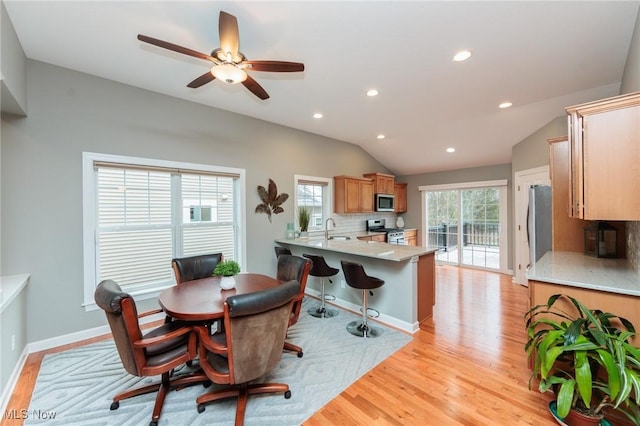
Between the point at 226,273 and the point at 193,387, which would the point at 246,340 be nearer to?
the point at 226,273

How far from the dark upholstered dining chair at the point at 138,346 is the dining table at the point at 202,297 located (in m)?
0.13

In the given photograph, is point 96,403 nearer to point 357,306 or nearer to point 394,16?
point 357,306

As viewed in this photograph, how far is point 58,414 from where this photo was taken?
1862 mm

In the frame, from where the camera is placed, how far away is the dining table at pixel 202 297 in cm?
178

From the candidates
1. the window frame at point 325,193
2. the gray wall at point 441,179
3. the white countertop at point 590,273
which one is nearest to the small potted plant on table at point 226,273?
the white countertop at point 590,273

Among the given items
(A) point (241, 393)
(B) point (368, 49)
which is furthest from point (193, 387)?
(B) point (368, 49)

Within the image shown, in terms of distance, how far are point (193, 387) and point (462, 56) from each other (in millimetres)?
3804

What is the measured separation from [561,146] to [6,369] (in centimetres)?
560

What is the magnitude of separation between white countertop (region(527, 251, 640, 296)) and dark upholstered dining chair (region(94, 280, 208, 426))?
272cm

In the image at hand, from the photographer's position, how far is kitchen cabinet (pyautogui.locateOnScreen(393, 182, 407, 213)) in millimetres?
7125

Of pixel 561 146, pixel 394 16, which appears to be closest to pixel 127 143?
pixel 394 16

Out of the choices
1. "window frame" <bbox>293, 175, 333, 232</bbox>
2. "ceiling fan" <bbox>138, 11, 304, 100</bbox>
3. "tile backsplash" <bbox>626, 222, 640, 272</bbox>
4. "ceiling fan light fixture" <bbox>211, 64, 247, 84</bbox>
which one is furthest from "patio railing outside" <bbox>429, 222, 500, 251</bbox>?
"ceiling fan light fixture" <bbox>211, 64, 247, 84</bbox>

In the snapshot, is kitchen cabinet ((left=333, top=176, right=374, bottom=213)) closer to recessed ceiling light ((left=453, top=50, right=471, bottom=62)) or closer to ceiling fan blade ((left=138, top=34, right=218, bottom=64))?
recessed ceiling light ((left=453, top=50, right=471, bottom=62))

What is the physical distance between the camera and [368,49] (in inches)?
93.8
